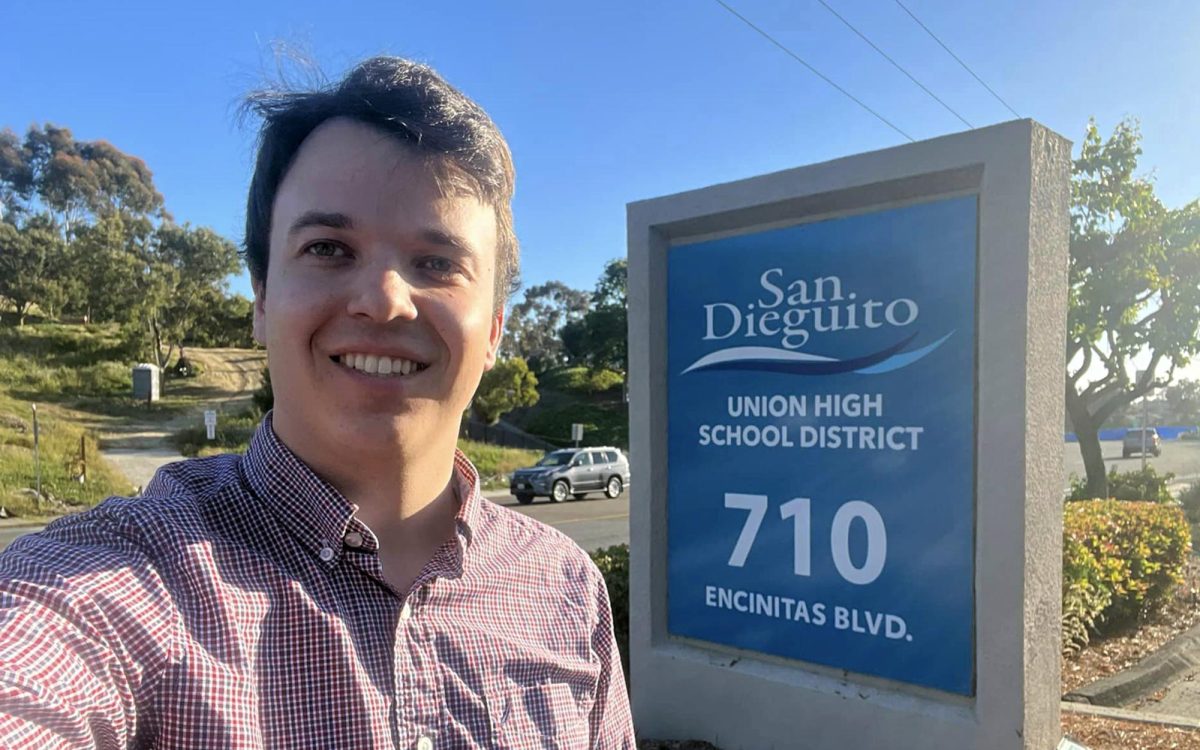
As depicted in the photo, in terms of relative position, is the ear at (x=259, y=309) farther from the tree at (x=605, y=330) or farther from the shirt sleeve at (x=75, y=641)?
the tree at (x=605, y=330)

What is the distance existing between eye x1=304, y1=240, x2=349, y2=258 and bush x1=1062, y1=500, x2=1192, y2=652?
5.88 meters

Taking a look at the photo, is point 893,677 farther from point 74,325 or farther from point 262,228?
point 74,325

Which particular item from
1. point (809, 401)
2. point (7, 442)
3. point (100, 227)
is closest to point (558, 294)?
point (100, 227)

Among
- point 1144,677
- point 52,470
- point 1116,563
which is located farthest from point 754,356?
point 52,470

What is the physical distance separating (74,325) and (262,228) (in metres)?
47.7

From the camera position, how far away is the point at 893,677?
3424 mm

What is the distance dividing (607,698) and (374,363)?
80 cm

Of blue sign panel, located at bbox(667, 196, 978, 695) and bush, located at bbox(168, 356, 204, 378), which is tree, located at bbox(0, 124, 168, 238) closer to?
bush, located at bbox(168, 356, 204, 378)

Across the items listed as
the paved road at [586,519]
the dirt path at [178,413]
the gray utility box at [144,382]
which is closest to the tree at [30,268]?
the dirt path at [178,413]

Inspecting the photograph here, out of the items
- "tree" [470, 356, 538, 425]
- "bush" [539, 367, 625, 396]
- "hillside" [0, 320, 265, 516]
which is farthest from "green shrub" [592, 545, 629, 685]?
"bush" [539, 367, 625, 396]

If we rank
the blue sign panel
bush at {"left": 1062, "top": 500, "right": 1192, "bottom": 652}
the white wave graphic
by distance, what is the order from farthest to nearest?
1. bush at {"left": 1062, "top": 500, "right": 1192, "bottom": 652}
2. the white wave graphic
3. the blue sign panel

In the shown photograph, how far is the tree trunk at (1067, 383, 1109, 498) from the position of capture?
1314 centimetres

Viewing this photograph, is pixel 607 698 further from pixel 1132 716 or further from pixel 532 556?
pixel 1132 716

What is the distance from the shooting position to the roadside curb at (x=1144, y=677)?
5.09 m
